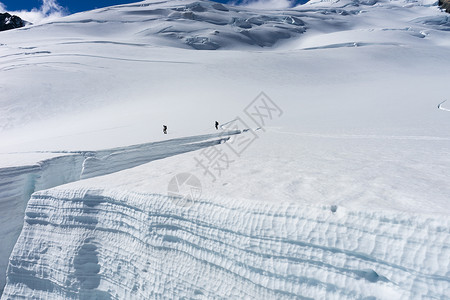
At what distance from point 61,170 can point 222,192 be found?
574cm

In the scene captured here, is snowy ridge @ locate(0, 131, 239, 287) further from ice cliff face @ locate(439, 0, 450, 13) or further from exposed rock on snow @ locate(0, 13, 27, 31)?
ice cliff face @ locate(439, 0, 450, 13)

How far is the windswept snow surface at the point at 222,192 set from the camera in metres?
2.98

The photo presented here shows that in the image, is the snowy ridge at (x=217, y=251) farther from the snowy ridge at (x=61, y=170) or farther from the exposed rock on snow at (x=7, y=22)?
the exposed rock on snow at (x=7, y=22)

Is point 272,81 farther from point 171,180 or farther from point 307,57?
point 171,180

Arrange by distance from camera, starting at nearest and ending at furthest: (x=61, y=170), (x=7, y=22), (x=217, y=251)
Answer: (x=217, y=251), (x=61, y=170), (x=7, y=22)

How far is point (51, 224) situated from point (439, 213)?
5995 millimetres

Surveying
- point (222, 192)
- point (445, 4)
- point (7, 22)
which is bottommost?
point (222, 192)

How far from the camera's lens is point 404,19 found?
51.3 meters

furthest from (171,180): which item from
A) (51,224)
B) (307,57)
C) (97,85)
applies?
(307,57)

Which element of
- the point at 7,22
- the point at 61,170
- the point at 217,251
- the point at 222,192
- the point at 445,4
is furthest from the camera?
the point at 445,4

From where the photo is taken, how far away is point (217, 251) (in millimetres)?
3842

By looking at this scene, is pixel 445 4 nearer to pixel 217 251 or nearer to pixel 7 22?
pixel 217 251

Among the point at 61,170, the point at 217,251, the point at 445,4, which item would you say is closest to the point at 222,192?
the point at 217,251

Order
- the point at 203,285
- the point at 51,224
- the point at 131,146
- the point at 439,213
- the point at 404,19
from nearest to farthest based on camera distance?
the point at 439,213, the point at 203,285, the point at 51,224, the point at 131,146, the point at 404,19
